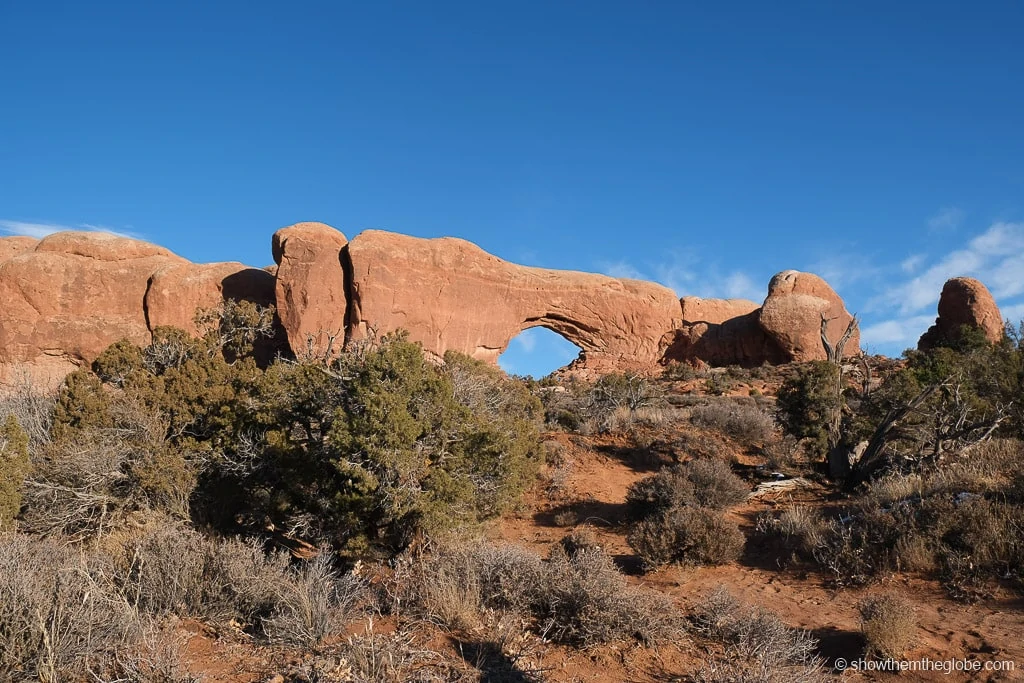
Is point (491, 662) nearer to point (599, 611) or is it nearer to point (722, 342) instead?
point (599, 611)

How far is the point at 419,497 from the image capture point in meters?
6.93

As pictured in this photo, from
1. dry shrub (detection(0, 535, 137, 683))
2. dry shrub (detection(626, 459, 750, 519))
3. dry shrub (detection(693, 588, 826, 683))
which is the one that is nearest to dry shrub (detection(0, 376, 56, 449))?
dry shrub (detection(0, 535, 137, 683))

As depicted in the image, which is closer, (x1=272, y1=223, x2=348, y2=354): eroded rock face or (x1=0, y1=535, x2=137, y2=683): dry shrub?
(x1=0, y1=535, x2=137, y2=683): dry shrub

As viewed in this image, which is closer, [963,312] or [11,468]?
[11,468]

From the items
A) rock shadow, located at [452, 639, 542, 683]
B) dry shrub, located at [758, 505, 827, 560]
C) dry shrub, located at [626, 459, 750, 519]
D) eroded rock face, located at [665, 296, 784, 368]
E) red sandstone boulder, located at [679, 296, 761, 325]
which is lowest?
rock shadow, located at [452, 639, 542, 683]

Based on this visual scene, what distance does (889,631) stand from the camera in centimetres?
476

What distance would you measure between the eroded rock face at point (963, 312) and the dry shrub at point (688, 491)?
22.5 m

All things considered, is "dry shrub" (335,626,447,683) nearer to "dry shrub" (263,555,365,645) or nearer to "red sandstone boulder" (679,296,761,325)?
"dry shrub" (263,555,365,645)

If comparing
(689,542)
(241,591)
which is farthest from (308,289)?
(241,591)

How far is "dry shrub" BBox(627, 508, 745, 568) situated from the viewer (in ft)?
24.3

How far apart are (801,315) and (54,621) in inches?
1159

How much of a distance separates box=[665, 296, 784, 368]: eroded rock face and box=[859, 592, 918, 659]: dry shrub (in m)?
26.0

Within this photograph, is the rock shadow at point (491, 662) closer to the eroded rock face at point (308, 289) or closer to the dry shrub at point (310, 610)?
the dry shrub at point (310, 610)

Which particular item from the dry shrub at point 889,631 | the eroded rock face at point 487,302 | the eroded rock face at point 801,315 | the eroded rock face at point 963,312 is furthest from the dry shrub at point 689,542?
the eroded rock face at point 963,312
